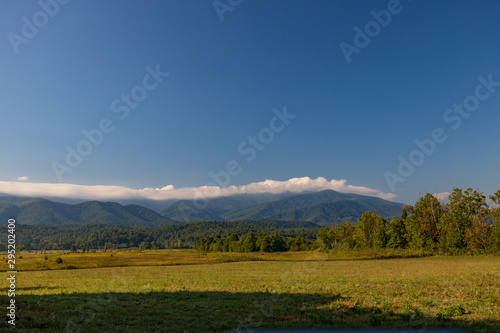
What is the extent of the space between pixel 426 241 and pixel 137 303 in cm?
9563

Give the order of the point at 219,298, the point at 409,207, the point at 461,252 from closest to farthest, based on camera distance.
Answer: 1. the point at 219,298
2. the point at 461,252
3. the point at 409,207

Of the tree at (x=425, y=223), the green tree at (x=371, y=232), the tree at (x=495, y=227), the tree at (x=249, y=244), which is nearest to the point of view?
the tree at (x=495, y=227)

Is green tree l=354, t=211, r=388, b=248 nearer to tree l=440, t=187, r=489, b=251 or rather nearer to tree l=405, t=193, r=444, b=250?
tree l=405, t=193, r=444, b=250

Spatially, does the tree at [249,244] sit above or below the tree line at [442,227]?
below

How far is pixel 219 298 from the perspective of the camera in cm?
2166

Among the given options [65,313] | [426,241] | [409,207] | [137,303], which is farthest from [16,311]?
[409,207]

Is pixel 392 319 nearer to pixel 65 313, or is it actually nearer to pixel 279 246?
pixel 65 313

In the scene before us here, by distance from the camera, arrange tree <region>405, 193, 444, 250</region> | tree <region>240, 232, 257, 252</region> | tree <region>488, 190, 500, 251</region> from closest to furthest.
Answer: tree <region>488, 190, 500, 251</region>, tree <region>405, 193, 444, 250</region>, tree <region>240, 232, 257, 252</region>

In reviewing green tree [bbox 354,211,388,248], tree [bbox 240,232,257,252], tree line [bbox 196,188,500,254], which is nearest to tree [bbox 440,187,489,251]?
tree line [bbox 196,188,500,254]

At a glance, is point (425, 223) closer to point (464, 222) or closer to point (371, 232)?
point (464, 222)

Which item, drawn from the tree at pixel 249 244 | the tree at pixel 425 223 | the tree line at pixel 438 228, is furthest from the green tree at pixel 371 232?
the tree at pixel 249 244

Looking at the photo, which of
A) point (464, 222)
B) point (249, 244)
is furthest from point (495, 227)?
point (249, 244)

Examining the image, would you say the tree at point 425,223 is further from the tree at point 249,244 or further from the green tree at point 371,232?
the tree at point 249,244

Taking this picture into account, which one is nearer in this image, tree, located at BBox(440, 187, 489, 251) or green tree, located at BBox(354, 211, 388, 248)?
tree, located at BBox(440, 187, 489, 251)
